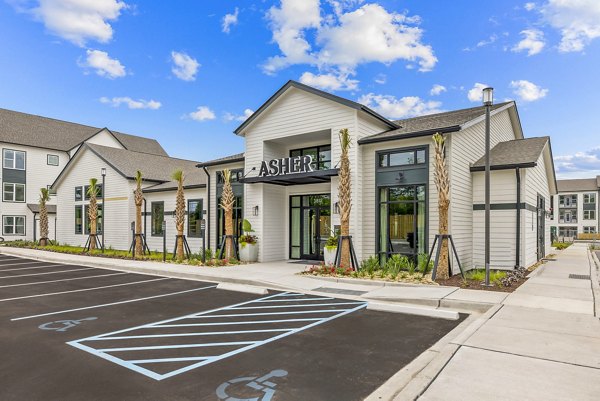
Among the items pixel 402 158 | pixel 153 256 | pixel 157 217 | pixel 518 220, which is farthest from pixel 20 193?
pixel 518 220

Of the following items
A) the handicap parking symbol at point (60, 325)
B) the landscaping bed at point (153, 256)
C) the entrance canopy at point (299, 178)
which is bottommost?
the landscaping bed at point (153, 256)

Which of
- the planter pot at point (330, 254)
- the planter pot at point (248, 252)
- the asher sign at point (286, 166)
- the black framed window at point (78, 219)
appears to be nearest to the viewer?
the planter pot at point (330, 254)

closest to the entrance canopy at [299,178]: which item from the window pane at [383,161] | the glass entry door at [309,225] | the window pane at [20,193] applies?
the glass entry door at [309,225]

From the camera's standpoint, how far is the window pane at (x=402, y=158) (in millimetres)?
13680

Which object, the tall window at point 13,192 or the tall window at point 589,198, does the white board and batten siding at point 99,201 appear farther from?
the tall window at point 589,198

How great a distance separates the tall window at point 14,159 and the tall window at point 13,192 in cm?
162

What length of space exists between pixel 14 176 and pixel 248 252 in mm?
29356

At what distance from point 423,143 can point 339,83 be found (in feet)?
54.0

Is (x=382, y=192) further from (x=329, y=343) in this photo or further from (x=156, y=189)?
(x=156, y=189)

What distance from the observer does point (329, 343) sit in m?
5.85

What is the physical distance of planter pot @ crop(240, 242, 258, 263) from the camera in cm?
1625

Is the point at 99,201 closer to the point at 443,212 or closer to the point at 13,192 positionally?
the point at 13,192

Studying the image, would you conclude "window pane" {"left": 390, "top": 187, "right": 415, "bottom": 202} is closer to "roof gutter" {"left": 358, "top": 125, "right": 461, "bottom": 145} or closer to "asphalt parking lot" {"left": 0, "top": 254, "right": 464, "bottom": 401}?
"roof gutter" {"left": 358, "top": 125, "right": 461, "bottom": 145}

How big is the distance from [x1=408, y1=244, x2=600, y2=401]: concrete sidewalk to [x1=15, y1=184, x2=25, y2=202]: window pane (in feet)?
129
